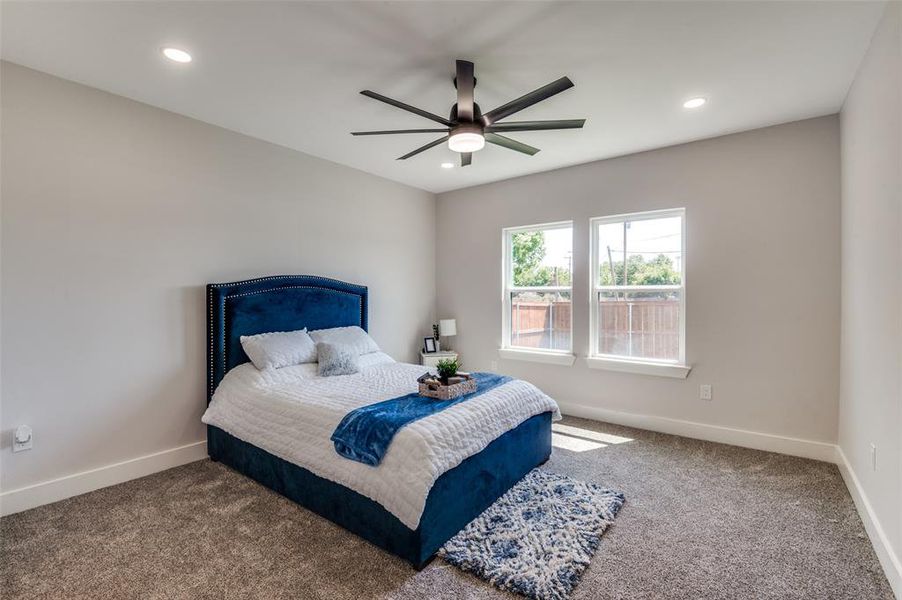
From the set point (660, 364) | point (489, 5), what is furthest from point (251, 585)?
point (660, 364)

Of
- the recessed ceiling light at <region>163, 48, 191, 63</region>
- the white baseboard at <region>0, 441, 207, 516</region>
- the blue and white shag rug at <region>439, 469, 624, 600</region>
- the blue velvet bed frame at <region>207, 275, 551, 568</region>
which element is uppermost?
the recessed ceiling light at <region>163, 48, 191, 63</region>

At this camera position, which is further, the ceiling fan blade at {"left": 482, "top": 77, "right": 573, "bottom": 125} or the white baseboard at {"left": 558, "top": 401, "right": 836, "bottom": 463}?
the white baseboard at {"left": 558, "top": 401, "right": 836, "bottom": 463}

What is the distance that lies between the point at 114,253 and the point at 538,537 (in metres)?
3.24

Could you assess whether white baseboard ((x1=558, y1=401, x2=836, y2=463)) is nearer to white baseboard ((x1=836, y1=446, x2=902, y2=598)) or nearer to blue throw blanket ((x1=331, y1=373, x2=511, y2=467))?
white baseboard ((x1=836, y1=446, x2=902, y2=598))

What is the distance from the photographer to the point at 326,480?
2.30 meters

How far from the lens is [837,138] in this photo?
3031mm

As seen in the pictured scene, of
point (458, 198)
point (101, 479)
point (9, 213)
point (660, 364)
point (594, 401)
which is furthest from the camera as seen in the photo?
point (458, 198)

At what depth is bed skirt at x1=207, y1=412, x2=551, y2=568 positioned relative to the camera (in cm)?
199

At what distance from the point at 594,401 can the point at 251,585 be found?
3366 mm

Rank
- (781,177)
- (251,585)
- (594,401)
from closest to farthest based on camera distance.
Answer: (251,585) < (781,177) < (594,401)

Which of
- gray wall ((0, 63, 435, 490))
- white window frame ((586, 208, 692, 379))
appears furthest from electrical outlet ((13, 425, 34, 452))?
white window frame ((586, 208, 692, 379))

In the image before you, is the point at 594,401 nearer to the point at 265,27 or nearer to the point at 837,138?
the point at 837,138

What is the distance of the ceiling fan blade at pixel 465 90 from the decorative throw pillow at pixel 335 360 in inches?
81.0

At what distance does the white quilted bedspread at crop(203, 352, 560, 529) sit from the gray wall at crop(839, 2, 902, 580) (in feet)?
5.78
